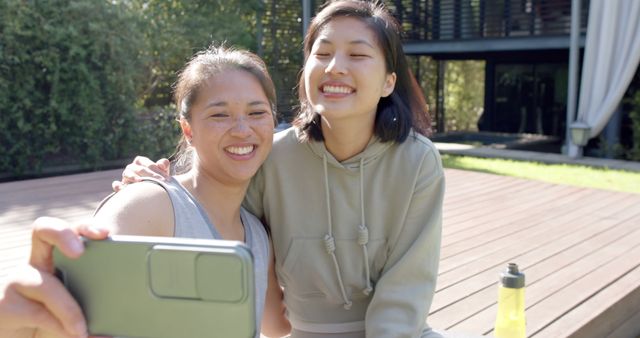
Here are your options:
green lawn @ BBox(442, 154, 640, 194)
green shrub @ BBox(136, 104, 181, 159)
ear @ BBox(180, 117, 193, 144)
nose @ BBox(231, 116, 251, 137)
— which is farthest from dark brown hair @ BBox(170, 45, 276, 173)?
green shrub @ BBox(136, 104, 181, 159)

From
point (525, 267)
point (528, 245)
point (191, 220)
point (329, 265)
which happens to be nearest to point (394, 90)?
point (329, 265)

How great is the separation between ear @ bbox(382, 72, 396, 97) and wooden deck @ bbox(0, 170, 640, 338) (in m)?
1.08

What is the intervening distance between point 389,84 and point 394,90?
6 centimetres

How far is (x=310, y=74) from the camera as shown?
5.93ft

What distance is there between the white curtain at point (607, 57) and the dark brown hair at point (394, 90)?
8.33 metres

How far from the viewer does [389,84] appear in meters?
1.87

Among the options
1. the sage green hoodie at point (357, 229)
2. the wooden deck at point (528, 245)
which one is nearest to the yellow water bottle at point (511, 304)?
the wooden deck at point (528, 245)

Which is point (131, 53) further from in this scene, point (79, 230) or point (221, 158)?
point (79, 230)

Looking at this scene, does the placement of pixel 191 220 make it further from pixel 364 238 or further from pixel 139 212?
pixel 364 238

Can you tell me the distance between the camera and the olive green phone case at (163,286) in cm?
86

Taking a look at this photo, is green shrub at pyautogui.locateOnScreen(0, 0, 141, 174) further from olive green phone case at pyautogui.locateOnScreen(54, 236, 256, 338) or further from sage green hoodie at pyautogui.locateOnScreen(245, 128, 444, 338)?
olive green phone case at pyautogui.locateOnScreen(54, 236, 256, 338)

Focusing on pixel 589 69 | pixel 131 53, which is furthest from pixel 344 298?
pixel 589 69

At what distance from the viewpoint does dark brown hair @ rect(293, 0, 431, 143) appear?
1.78 meters

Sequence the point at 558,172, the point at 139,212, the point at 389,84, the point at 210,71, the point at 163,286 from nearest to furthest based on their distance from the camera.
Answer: the point at 163,286 → the point at 139,212 → the point at 210,71 → the point at 389,84 → the point at 558,172
